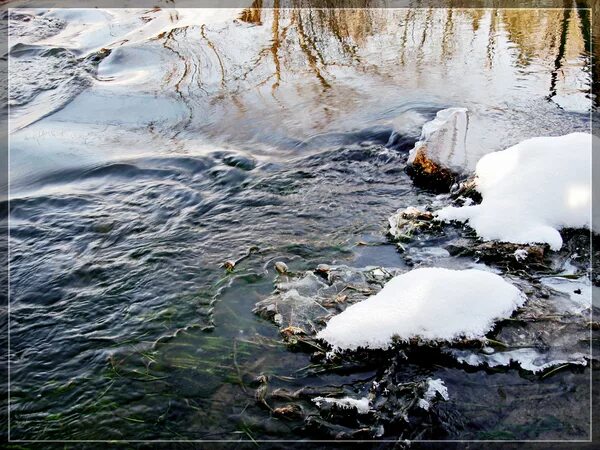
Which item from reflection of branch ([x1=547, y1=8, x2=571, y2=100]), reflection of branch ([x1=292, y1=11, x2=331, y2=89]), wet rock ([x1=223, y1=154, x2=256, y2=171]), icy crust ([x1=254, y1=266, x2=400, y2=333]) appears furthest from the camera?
reflection of branch ([x1=292, y1=11, x2=331, y2=89])

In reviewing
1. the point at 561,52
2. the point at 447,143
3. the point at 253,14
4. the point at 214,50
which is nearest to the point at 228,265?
the point at 447,143

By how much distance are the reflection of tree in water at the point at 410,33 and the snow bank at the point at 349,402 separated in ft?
16.8

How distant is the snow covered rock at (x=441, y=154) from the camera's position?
15.3 feet

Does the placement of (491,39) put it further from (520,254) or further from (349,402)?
(349,402)

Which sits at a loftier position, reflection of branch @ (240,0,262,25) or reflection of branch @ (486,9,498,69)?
reflection of branch @ (240,0,262,25)

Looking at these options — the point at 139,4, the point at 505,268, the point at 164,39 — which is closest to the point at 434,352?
the point at 505,268

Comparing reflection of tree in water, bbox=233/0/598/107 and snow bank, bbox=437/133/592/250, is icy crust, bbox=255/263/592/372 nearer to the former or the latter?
snow bank, bbox=437/133/592/250

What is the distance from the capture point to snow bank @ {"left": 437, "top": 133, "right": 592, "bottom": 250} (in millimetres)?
3707

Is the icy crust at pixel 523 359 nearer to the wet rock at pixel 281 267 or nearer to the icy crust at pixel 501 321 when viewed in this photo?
the icy crust at pixel 501 321

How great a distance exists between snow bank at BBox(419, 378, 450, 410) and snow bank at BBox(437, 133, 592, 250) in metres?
1.42

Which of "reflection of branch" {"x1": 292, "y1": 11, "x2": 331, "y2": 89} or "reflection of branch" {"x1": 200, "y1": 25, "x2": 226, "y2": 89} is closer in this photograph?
"reflection of branch" {"x1": 292, "y1": 11, "x2": 331, "y2": 89}

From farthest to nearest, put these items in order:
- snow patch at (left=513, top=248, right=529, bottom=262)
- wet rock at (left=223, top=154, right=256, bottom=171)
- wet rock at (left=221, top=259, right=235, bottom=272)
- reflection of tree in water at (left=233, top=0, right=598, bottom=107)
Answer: reflection of tree in water at (left=233, top=0, right=598, bottom=107) → wet rock at (left=223, top=154, right=256, bottom=171) → wet rock at (left=221, top=259, right=235, bottom=272) → snow patch at (left=513, top=248, right=529, bottom=262)

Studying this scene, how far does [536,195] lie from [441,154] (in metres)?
1.17

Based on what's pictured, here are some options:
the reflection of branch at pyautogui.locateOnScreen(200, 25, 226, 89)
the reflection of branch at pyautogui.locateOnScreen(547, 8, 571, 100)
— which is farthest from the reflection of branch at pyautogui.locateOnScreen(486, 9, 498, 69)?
the reflection of branch at pyautogui.locateOnScreen(200, 25, 226, 89)
